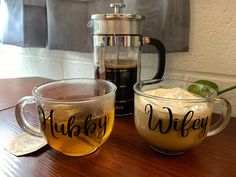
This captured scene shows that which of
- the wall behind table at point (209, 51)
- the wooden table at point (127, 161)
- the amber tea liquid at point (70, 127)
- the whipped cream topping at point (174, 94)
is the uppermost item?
the wall behind table at point (209, 51)

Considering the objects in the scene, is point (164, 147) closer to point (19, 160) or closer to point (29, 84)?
point (19, 160)

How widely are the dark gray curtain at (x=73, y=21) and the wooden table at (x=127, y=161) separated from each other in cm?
28

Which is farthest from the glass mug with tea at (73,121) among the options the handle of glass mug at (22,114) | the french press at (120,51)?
the french press at (120,51)

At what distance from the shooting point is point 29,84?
83cm

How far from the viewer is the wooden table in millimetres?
318

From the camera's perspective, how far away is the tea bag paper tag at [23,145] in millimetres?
367

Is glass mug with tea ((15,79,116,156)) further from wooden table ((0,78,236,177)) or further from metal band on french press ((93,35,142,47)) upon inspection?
metal band on french press ((93,35,142,47))

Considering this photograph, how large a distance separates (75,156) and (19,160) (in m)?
0.08

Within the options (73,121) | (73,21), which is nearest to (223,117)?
(73,121)

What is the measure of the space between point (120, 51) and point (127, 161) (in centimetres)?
28

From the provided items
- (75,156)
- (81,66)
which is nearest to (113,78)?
(75,156)

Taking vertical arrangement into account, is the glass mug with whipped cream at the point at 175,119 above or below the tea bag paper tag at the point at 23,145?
above

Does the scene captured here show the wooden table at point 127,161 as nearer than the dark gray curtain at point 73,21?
Yes

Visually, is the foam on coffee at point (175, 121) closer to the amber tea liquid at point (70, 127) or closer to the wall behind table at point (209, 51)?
the amber tea liquid at point (70, 127)
